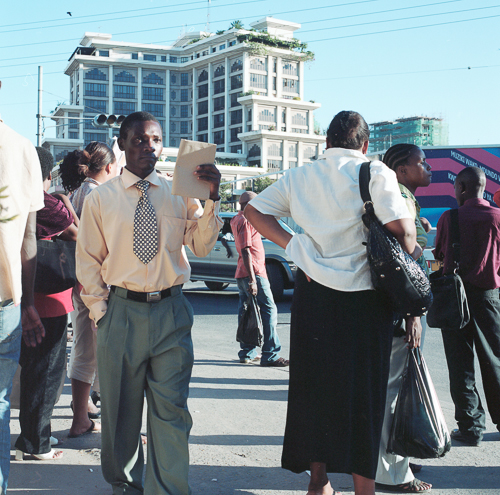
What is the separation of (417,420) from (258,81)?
120 meters

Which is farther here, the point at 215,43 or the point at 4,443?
the point at 215,43

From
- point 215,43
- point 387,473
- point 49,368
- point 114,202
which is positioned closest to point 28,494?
point 49,368

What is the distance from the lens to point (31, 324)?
122 inches

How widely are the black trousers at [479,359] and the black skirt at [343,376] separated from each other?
1607 millimetres

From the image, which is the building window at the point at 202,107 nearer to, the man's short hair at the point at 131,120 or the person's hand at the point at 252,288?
the person's hand at the point at 252,288

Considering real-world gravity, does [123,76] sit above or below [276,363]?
above

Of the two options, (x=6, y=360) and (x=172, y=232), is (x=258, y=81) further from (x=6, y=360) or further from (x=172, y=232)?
(x=6, y=360)

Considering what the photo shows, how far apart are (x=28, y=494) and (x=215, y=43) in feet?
419

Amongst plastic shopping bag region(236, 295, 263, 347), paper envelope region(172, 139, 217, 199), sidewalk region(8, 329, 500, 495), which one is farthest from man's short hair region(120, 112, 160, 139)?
plastic shopping bag region(236, 295, 263, 347)

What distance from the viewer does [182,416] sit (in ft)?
10.2

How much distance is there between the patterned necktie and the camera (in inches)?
124

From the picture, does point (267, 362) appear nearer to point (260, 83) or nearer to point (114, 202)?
point (114, 202)

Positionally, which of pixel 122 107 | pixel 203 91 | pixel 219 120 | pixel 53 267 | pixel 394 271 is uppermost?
pixel 203 91

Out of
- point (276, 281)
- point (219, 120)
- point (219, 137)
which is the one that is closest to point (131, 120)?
point (276, 281)
